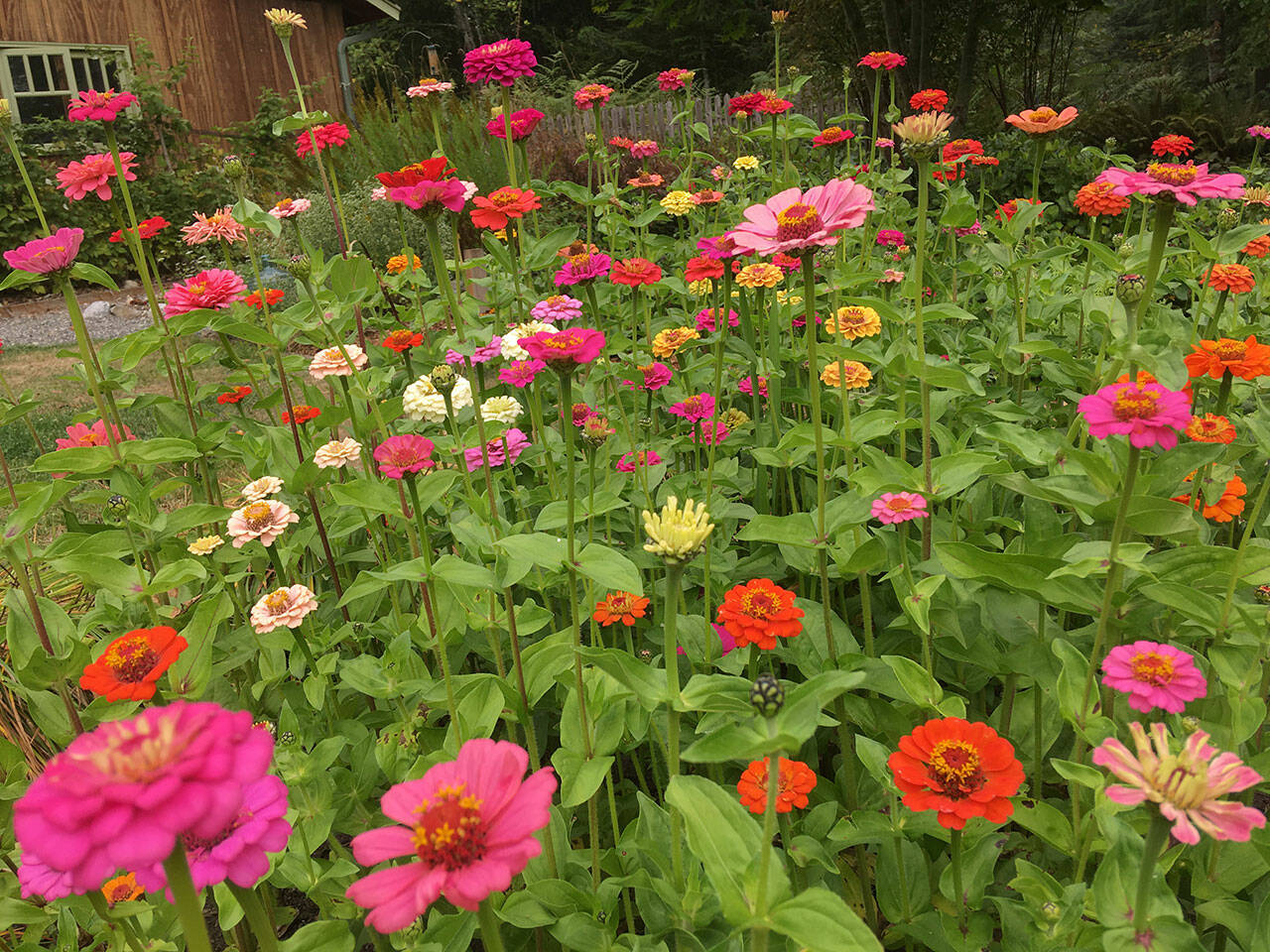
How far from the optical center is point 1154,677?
3.61ft

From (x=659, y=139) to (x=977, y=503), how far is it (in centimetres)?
890

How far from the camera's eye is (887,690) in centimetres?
144

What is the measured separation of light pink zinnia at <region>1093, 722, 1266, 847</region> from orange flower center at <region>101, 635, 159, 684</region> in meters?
1.37

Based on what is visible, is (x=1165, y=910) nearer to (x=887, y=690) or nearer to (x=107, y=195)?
(x=887, y=690)

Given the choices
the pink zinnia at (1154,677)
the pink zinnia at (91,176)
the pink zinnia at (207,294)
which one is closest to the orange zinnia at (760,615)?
the pink zinnia at (1154,677)

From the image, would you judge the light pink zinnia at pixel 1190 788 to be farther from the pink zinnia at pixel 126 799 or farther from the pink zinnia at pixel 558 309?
the pink zinnia at pixel 558 309

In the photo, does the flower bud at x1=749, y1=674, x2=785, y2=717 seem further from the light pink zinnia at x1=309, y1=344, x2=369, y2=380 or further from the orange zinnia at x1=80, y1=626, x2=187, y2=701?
the light pink zinnia at x1=309, y1=344, x2=369, y2=380

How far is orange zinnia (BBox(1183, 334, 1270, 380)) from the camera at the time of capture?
162 centimetres

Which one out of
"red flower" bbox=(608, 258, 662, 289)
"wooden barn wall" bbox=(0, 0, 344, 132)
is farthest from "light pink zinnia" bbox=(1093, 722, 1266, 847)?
"wooden barn wall" bbox=(0, 0, 344, 132)

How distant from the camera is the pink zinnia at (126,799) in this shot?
52cm

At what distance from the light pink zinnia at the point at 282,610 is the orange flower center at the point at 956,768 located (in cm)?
119

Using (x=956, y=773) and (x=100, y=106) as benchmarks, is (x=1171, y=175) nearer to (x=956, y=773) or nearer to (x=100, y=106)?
(x=956, y=773)

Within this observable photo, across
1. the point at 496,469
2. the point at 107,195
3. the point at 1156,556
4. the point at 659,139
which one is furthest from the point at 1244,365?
the point at 659,139

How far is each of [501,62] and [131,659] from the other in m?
1.89
